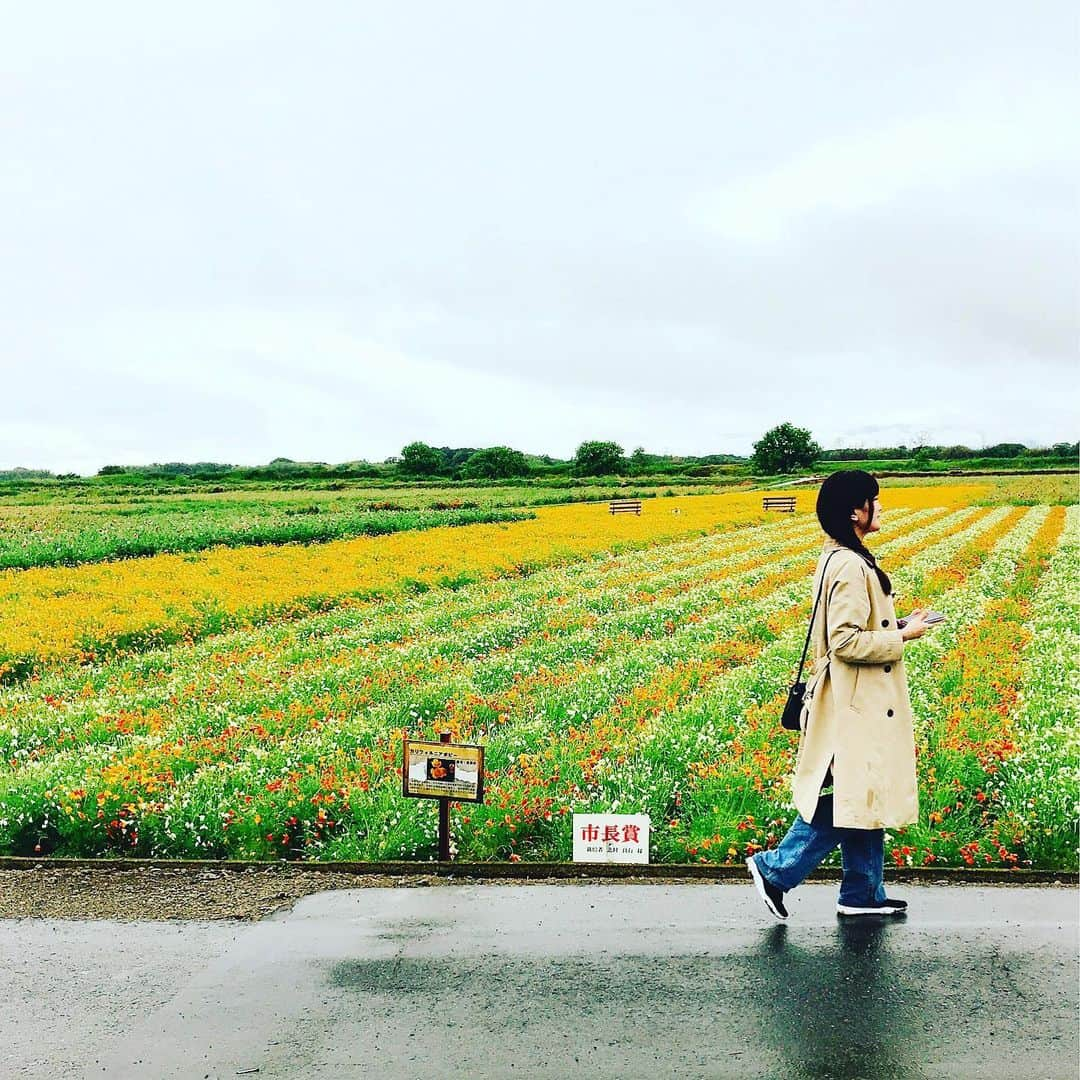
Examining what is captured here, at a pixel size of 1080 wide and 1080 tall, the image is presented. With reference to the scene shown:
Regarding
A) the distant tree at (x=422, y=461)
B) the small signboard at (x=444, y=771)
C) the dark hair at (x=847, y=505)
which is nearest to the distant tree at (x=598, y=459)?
the distant tree at (x=422, y=461)

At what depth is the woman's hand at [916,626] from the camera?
420cm

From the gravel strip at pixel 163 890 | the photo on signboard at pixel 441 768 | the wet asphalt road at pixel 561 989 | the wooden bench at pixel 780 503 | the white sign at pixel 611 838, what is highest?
the wooden bench at pixel 780 503

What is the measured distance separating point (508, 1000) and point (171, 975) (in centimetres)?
156

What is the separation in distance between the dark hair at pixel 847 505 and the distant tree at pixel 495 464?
666 cm

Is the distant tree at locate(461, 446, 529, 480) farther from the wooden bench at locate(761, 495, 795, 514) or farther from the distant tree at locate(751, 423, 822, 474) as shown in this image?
the distant tree at locate(751, 423, 822, 474)

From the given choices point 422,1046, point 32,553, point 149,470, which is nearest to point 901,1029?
point 422,1046

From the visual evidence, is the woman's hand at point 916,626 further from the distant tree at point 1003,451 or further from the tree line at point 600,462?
the distant tree at point 1003,451

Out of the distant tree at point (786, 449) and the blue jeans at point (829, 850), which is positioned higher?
the distant tree at point (786, 449)

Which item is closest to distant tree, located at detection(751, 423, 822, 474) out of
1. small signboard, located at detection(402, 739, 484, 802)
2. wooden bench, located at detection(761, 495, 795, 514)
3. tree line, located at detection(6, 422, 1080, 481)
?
tree line, located at detection(6, 422, 1080, 481)

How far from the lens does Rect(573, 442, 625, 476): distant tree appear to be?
10172mm

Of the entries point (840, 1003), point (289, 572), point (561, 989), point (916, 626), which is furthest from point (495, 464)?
point (840, 1003)

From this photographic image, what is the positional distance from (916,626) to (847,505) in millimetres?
637

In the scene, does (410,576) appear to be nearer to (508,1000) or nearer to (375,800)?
(375,800)

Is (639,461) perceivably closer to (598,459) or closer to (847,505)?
(598,459)
